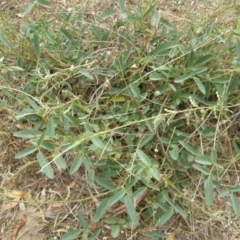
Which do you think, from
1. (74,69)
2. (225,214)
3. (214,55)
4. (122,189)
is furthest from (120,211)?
(214,55)

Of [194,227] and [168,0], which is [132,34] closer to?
[168,0]

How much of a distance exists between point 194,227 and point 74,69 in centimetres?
70

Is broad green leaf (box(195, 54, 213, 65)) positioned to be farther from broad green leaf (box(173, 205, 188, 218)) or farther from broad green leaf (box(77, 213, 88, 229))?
broad green leaf (box(77, 213, 88, 229))

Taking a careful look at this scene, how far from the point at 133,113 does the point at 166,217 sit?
14.7 inches

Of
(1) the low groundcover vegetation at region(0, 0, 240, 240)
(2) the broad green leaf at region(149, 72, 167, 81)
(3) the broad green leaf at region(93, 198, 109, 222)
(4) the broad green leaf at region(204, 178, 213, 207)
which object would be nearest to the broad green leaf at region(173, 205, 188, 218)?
(1) the low groundcover vegetation at region(0, 0, 240, 240)

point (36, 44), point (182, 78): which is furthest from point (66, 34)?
point (182, 78)

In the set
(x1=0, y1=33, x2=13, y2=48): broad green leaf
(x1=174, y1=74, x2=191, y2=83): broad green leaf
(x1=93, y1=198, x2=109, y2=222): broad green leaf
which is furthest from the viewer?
(x1=0, y1=33, x2=13, y2=48): broad green leaf

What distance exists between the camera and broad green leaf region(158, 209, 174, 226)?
4.68 ft

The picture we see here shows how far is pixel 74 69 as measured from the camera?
5.19 feet

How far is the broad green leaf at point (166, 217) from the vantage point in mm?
1426

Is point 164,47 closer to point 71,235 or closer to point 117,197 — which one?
point 117,197

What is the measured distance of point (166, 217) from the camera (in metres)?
1.43

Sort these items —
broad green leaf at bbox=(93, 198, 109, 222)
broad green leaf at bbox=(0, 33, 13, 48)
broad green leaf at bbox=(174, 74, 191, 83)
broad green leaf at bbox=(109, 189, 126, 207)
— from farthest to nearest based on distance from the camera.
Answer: broad green leaf at bbox=(0, 33, 13, 48)
broad green leaf at bbox=(174, 74, 191, 83)
broad green leaf at bbox=(93, 198, 109, 222)
broad green leaf at bbox=(109, 189, 126, 207)

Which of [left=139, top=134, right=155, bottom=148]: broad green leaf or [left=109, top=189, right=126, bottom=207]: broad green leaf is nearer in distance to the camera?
[left=109, top=189, right=126, bottom=207]: broad green leaf
